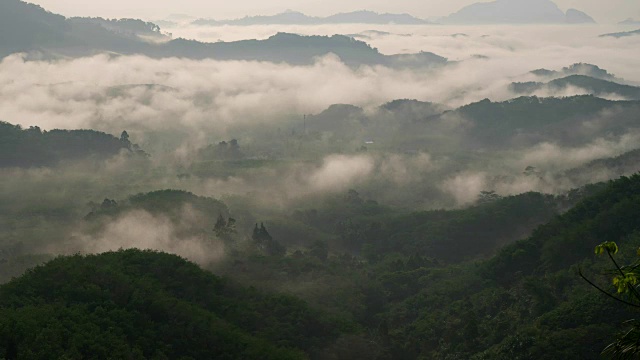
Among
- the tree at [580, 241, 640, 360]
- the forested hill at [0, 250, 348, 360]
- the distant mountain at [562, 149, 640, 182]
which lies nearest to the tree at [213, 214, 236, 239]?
the forested hill at [0, 250, 348, 360]

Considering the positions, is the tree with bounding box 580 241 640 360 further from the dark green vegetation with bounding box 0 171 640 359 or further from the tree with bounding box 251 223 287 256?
the tree with bounding box 251 223 287 256

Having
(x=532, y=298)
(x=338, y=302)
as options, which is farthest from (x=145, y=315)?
(x=532, y=298)

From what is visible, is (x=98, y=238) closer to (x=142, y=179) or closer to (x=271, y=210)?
(x=271, y=210)

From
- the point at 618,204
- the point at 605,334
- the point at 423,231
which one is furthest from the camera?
the point at 423,231

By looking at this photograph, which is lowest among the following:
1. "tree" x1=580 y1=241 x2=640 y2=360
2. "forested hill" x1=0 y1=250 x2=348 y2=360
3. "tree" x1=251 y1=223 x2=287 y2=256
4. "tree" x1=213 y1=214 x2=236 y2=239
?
"tree" x1=251 y1=223 x2=287 y2=256

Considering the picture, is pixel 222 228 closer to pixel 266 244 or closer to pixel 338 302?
pixel 266 244

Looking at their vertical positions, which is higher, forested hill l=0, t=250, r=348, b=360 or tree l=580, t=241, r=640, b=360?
tree l=580, t=241, r=640, b=360

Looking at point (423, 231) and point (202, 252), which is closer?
point (202, 252)

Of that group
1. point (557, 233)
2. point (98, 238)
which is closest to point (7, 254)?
point (98, 238)
